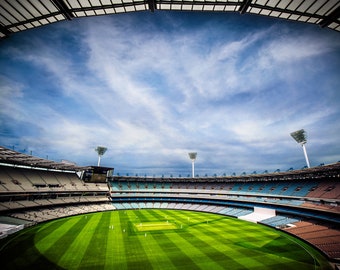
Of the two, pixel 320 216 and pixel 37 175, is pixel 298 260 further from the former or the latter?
pixel 37 175

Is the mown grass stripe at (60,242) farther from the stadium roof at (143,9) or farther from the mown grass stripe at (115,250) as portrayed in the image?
the stadium roof at (143,9)

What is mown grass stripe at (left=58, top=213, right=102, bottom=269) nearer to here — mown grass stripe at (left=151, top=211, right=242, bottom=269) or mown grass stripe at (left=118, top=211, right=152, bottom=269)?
mown grass stripe at (left=118, top=211, right=152, bottom=269)

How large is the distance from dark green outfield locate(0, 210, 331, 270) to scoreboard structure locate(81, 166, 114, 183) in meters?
30.0

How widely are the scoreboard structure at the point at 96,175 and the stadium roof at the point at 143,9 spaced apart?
63685 mm

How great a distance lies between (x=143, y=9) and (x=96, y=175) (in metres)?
70.0

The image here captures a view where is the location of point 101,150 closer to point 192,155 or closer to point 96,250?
point 192,155

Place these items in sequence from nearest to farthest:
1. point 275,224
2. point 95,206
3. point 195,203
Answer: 1. point 275,224
2. point 95,206
3. point 195,203

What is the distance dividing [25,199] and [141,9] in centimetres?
5424

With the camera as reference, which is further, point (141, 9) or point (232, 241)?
point (232, 241)

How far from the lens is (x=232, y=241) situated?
94.7 feet

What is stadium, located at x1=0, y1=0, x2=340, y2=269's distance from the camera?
7.75 meters

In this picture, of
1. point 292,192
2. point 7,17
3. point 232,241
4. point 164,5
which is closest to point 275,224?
point 292,192

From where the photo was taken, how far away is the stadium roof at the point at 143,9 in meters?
7.16

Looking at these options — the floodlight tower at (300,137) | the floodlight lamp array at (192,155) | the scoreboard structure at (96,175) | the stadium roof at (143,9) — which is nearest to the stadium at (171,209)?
the stadium roof at (143,9)
